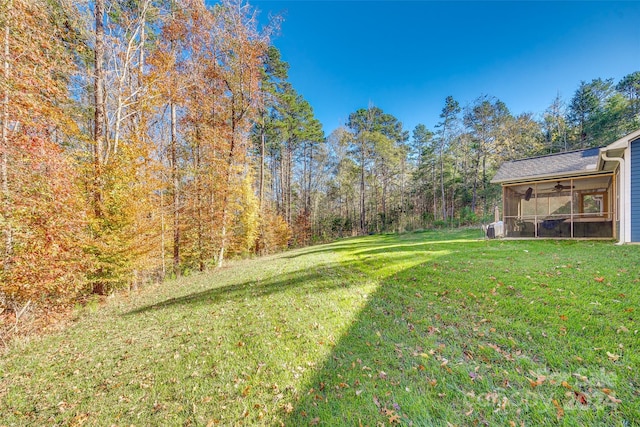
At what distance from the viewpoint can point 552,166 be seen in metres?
10.5

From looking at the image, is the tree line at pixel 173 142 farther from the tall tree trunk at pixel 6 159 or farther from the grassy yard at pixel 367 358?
the grassy yard at pixel 367 358

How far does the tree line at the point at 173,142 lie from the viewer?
4242 mm

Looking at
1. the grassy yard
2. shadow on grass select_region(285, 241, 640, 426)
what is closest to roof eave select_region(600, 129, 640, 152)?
the grassy yard

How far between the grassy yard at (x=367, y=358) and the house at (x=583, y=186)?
12.1 ft

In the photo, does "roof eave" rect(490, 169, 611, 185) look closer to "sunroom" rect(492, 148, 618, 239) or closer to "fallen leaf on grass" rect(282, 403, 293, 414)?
"sunroom" rect(492, 148, 618, 239)

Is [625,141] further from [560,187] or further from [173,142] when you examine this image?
[173,142]

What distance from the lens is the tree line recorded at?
13.9 ft

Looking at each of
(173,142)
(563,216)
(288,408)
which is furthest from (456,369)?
(563,216)

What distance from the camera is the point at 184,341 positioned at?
3.92 metres

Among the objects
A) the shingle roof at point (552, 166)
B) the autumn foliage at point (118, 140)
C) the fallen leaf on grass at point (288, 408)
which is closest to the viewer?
the fallen leaf on grass at point (288, 408)

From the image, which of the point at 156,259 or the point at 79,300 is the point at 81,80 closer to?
the point at 156,259

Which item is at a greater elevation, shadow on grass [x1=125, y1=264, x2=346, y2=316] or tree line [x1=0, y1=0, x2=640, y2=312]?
tree line [x1=0, y1=0, x2=640, y2=312]

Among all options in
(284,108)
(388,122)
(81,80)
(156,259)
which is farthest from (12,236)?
(388,122)

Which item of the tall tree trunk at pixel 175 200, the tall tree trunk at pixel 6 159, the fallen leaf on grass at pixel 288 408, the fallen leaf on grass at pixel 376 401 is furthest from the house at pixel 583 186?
the tall tree trunk at pixel 6 159
